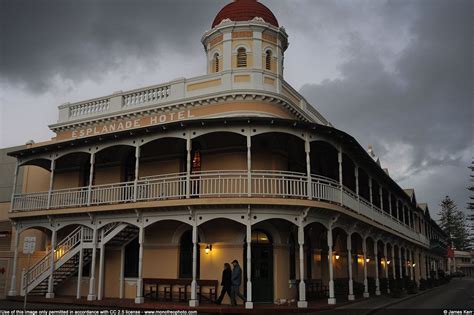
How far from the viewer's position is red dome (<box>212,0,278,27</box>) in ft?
83.2

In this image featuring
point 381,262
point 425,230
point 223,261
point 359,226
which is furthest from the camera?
point 425,230

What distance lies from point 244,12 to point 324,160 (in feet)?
28.7

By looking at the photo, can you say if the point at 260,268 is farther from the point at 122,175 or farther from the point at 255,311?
the point at 122,175

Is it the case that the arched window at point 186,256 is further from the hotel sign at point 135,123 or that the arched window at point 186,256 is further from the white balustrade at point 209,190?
the hotel sign at point 135,123

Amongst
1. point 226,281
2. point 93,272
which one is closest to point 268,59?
point 226,281

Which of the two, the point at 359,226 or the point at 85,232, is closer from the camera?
the point at 85,232

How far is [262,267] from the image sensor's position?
2005 centimetres

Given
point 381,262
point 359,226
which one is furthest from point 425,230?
point 359,226

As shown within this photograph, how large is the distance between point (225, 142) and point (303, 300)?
7394 mm

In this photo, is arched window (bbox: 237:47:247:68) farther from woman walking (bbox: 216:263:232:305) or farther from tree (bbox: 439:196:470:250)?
tree (bbox: 439:196:470:250)

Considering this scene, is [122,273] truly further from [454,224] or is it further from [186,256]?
[454,224]

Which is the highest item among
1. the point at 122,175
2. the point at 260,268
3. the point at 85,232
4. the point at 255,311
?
the point at 122,175

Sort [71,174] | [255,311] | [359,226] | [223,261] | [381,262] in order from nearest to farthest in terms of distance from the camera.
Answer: [255,311]
[223,261]
[359,226]
[71,174]
[381,262]

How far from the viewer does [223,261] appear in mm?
19984
